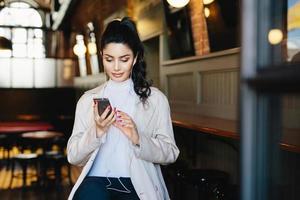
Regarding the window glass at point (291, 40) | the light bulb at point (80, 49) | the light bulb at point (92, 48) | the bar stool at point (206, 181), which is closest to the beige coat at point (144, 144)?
the window glass at point (291, 40)

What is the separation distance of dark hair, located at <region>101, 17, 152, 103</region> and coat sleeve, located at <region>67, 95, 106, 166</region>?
20 cm

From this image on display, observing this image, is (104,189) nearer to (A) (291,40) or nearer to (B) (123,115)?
(B) (123,115)

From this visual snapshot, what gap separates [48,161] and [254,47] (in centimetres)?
511

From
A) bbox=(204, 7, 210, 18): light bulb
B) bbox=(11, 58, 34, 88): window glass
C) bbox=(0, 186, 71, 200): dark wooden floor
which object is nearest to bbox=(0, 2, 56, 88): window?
bbox=(11, 58, 34, 88): window glass

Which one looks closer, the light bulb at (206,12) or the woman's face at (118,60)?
the woman's face at (118,60)

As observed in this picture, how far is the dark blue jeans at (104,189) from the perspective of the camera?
1567mm

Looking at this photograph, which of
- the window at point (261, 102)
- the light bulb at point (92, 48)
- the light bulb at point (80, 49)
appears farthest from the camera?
the light bulb at point (80, 49)

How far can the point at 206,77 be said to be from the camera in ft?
13.3

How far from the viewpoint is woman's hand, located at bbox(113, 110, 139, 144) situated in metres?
1.51

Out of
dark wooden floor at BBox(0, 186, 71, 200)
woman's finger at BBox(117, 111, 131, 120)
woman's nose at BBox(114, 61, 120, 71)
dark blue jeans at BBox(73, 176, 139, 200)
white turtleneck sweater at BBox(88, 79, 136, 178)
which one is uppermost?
woman's nose at BBox(114, 61, 120, 71)

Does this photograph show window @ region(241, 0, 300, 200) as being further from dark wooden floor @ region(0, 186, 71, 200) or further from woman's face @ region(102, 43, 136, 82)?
dark wooden floor @ region(0, 186, 71, 200)

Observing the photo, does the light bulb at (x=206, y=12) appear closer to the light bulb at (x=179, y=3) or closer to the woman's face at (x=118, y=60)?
the light bulb at (x=179, y=3)

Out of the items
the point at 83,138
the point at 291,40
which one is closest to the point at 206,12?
the point at 83,138

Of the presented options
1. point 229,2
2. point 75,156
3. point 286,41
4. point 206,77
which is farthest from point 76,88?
point 286,41
